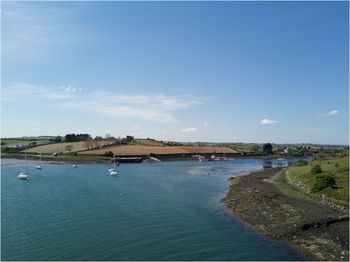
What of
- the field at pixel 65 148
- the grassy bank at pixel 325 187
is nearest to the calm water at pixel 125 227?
the grassy bank at pixel 325 187

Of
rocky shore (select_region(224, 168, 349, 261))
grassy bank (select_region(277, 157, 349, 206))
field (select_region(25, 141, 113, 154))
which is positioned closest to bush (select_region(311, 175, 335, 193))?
grassy bank (select_region(277, 157, 349, 206))

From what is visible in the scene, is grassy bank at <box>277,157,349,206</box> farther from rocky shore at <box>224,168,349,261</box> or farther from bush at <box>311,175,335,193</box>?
rocky shore at <box>224,168,349,261</box>

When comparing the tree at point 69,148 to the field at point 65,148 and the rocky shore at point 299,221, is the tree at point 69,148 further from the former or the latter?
the rocky shore at point 299,221

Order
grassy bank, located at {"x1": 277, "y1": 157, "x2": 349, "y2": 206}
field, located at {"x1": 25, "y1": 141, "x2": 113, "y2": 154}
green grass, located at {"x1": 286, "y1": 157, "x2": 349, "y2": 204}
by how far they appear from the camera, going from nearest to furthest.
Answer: green grass, located at {"x1": 286, "y1": 157, "x2": 349, "y2": 204} → grassy bank, located at {"x1": 277, "y1": 157, "x2": 349, "y2": 206} → field, located at {"x1": 25, "y1": 141, "x2": 113, "y2": 154}

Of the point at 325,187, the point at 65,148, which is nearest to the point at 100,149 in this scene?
the point at 65,148

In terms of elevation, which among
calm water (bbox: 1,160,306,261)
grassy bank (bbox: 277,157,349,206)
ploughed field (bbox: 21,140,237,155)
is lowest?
calm water (bbox: 1,160,306,261)

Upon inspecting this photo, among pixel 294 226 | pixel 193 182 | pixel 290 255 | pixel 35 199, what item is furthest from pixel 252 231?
pixel 193 182

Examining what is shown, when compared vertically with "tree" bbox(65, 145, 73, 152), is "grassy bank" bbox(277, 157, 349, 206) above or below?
below
